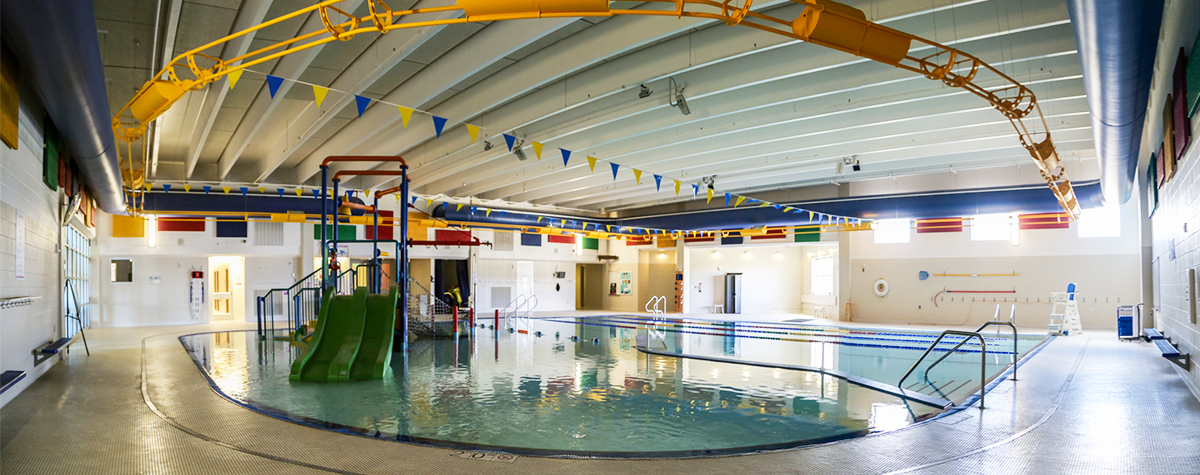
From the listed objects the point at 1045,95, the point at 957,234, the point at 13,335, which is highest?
the point at 1045,95

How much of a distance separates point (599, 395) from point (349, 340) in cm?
343

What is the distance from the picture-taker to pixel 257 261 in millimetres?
16641

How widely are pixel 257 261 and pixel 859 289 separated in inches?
636

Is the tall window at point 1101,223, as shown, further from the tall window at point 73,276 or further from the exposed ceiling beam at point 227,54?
the tall window at point 73,276

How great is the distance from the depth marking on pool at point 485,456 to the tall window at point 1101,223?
1613 cm

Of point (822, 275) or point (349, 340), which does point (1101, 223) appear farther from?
point (349, 340)

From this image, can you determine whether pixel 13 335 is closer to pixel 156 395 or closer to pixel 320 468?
pixel 156 395

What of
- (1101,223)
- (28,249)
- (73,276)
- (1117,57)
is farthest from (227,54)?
(1101,223)

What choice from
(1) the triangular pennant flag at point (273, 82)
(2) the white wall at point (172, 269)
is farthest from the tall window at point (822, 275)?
(1) the triangular pennant flag at point (273, 82)

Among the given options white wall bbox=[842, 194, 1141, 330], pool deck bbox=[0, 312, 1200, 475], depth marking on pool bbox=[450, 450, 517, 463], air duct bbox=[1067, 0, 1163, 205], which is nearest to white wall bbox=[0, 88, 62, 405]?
pool deck bbox=[0, 312, 1200, 475]

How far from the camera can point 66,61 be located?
13.7ft

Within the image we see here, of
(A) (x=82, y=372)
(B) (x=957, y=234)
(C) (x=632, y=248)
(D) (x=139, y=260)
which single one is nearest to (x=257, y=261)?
(D) (x=139, y=260)

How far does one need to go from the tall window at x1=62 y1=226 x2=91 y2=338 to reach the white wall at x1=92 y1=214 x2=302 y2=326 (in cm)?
241

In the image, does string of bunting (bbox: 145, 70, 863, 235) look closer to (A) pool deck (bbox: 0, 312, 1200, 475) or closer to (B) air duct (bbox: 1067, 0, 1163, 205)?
(A) pool deck (bbox: 0, 312, 1200, 475)
